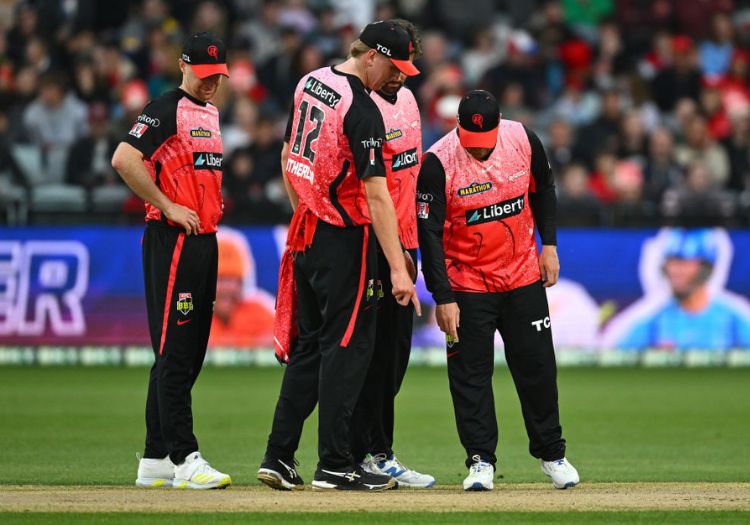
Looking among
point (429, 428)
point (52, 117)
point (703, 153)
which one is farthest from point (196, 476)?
point (703, 153)

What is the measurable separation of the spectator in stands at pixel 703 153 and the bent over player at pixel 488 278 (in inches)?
448

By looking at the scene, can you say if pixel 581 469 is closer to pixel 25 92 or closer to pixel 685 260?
pixel 685 260

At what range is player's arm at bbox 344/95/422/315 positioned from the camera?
7633 mm

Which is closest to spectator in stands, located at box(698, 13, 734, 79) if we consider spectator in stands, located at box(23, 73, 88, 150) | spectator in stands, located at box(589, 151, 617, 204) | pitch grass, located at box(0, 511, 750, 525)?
spectator in stands, located at box(589, 151, 617, 204)

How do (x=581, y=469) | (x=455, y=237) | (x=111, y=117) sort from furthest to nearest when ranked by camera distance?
(x=111, y=117), (x=581, y=469), (x=455, y=237)

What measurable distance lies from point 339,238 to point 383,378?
3.51 feet

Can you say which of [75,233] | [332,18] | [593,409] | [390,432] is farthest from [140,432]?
[332,18]

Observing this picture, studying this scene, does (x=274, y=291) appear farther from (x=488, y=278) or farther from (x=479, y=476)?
(x=479, y=476)

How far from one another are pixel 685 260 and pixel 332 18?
766 cm

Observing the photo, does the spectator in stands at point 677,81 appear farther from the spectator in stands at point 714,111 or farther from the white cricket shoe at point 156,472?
the white cricket shoe at point 156,472

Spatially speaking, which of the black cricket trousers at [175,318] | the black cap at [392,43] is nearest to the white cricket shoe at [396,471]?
the black cricket trousers at [175,318]

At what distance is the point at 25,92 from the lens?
64.6ft

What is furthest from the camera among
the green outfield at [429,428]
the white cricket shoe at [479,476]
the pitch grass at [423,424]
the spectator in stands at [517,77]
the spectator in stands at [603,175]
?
the spectator in stands at [517,77]

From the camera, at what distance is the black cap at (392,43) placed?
25.2ft
